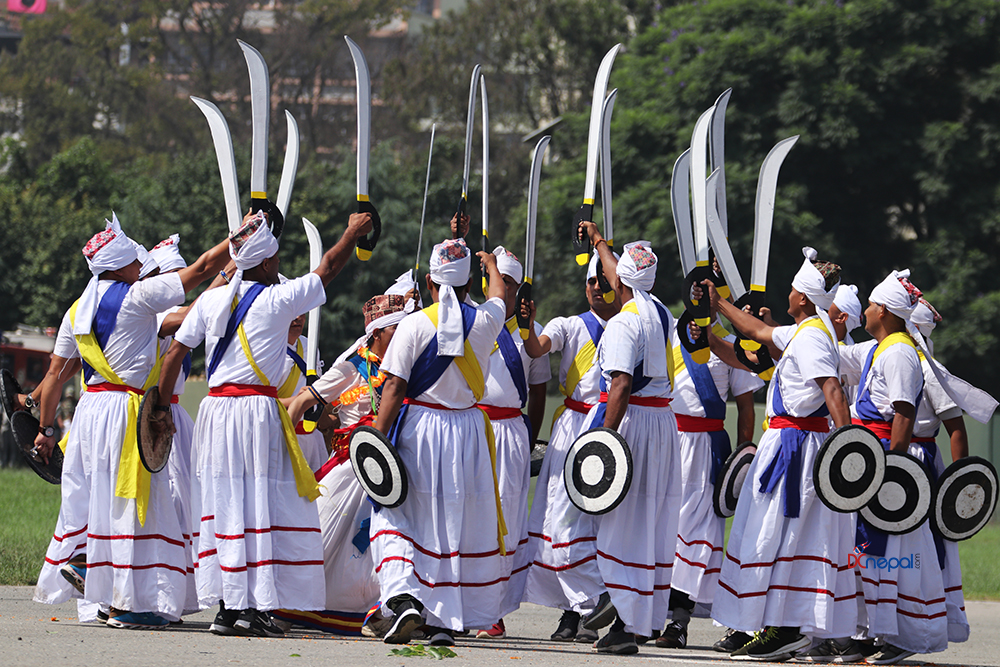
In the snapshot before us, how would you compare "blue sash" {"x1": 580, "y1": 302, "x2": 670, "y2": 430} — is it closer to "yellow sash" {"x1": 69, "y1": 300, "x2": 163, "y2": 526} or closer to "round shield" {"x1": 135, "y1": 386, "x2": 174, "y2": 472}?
"round shield" {"x1": 135, "y1": 386, "x2": 174, "y2": 472}

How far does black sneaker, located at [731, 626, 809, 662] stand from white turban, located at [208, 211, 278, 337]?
127 inches

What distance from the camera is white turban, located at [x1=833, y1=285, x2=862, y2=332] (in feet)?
24.8

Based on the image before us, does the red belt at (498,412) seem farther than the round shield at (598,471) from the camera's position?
Yes

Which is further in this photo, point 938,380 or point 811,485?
point 938,380

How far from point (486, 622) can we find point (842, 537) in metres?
1.99

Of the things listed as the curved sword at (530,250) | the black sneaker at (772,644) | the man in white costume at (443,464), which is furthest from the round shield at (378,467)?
the black sneaker at (772,644)

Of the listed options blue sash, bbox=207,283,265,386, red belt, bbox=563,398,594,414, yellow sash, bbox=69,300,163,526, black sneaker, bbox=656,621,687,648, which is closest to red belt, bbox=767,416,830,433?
red belt, bbox=563,398,594,414

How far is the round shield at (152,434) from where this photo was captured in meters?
6.53

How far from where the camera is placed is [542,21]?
33125 mm

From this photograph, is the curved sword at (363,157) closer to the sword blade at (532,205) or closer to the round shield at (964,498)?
the sword blade at (532,205)

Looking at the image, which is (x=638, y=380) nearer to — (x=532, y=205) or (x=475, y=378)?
(x=475, y=378)

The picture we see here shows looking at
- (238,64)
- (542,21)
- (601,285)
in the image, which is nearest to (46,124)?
(238,64)

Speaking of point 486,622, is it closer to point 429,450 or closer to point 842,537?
point 429,450

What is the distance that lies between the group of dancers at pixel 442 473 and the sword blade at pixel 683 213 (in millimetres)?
292
